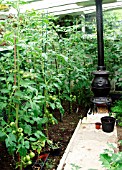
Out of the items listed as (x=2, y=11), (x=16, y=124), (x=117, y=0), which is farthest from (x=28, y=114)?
(x=117, y=0)

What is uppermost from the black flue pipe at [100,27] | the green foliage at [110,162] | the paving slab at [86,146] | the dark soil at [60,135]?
the black flue pipe at [100,27]

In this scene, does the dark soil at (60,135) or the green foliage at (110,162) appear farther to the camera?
the dark soil at (60,135)

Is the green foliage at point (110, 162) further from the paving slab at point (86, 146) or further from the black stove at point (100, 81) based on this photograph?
the black stove at point (100, 81)

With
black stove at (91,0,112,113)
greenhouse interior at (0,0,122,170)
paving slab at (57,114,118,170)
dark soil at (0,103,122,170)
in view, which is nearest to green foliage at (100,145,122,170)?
greenhouse interior at (0,0,122,170)

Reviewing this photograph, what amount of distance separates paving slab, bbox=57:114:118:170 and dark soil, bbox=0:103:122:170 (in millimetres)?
90

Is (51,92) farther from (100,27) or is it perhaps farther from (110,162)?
(110,162)

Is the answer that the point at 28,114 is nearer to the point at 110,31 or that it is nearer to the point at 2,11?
the point at 2,11

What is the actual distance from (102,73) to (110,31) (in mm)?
1499

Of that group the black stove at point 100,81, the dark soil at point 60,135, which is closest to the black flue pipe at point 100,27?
the black stove at point 100,81

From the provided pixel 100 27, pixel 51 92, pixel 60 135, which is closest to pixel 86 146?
pixel 60 135

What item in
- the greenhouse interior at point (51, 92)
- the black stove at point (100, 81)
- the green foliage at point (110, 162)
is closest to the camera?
the green foliage at point (110, 162)

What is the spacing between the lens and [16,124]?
248 cm

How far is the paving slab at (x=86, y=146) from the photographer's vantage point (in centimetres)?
300

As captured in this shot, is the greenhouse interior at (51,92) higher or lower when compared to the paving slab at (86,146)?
higher
